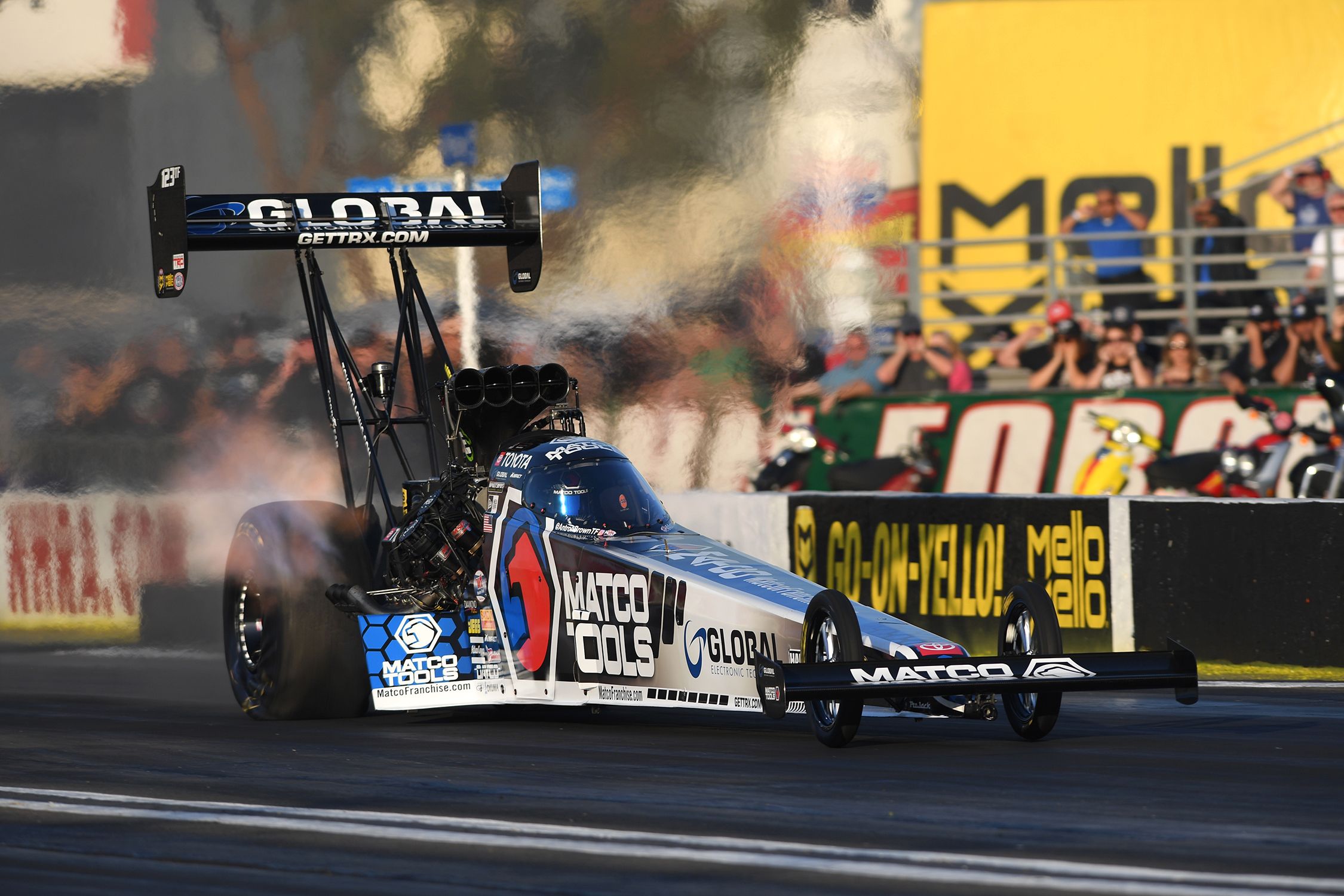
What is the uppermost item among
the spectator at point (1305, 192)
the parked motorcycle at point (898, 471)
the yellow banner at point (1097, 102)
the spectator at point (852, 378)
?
the yellow banner at point (1097, 102)

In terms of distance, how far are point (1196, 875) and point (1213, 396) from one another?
481 inches

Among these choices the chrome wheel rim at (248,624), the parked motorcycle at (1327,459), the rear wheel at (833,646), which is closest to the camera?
the rear wheel at (833,646)

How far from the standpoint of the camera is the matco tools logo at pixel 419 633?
1034cm

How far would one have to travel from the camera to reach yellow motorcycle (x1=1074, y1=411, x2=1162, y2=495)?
58.0 ft

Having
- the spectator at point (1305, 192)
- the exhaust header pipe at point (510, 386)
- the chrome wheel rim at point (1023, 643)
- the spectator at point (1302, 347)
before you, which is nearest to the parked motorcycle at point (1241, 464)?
the spectator at point (1302, 347)

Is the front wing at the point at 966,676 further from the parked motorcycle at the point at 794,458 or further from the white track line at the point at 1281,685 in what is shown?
the parked motorcycle at the point at 794,458

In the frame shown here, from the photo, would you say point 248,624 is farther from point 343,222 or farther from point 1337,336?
point 1337,336

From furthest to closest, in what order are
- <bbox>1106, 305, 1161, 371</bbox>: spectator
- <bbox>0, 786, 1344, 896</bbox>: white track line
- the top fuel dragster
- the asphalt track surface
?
1. <bbox>1106, 305, 1161, 371</bbox>: spectator
2. the top fuel dragster
3. the asphalt track surface
4. <bbox>0, 786, 1344, 896</bbox>: white track line

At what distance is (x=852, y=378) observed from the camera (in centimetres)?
1952

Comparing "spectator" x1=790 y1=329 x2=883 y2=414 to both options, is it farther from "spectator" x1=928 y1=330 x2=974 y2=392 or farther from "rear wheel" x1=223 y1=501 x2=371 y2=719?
"rear wheel" x1=223 y1=501 x2=371 y2=719

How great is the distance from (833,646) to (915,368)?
1135 cm

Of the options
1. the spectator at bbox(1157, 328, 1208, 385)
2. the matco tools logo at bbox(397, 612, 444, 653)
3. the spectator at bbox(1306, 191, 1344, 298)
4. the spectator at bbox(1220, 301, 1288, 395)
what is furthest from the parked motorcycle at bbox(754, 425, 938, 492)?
the matco tools logo at bbox(397, 612, 444, 653)

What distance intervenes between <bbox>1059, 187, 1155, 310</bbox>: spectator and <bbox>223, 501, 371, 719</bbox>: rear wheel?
10709mm

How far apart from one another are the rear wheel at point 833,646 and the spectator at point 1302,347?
10.3 metres
